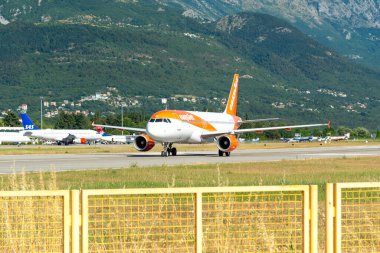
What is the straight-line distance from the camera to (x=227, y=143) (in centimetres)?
6431

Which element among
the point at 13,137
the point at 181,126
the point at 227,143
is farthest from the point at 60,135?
the point at 181,126

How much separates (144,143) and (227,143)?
6.44 m

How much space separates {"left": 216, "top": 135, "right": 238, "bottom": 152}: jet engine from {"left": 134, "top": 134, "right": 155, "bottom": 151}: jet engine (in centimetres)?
518

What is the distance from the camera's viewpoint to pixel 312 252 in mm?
12805

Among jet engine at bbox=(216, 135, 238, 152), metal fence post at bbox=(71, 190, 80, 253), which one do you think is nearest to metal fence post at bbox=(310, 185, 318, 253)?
metal fence post at bbox=(71, 190, 80, 253)

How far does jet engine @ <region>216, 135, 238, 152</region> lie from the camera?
209 ft

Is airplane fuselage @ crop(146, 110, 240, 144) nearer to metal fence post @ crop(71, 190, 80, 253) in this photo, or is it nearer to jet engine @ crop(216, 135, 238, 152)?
jet engine @ crop(216, 135, 238, 152)

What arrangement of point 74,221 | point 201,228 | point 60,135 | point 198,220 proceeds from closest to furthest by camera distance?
point 74,221
point 198,220
point 201,228
point 60,135

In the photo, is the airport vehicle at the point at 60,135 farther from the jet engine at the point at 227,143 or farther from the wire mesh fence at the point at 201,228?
the wire mesh fence at the point at 201,228

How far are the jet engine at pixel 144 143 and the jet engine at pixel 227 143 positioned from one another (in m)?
5.18

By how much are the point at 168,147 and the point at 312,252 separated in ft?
171

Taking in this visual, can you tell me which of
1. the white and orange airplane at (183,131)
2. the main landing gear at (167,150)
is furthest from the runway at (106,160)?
the white and orange airplane at (183,131)

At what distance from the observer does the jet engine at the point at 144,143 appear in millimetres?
65375

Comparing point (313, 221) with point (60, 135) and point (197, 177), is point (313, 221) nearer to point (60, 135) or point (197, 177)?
point (197, 177)
